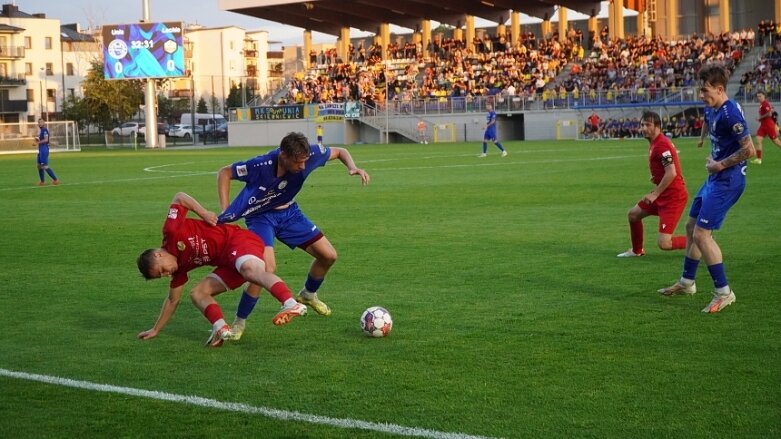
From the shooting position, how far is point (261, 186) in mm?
8570

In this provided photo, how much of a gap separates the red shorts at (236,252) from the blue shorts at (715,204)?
12.4ft

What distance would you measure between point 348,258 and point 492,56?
186ft

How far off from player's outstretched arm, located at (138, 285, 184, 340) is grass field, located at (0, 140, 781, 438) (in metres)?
0.11

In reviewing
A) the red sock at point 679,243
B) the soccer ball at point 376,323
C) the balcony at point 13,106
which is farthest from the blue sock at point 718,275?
the balcony at point 13,106

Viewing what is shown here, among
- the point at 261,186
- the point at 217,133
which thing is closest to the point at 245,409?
the point at 261,186

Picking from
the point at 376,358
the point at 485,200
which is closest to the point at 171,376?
the point at 376,358

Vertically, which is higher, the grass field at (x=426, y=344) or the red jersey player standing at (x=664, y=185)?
the red jersey player standing at (x=664, y=185)

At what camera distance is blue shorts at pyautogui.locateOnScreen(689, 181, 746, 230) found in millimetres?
9078

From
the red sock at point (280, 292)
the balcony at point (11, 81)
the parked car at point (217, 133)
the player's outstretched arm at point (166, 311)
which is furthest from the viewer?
the balcony at point (11, 81)

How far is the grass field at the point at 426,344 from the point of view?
5.95m

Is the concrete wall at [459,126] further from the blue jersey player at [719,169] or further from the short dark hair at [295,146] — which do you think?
the short dark hair at [295,146]

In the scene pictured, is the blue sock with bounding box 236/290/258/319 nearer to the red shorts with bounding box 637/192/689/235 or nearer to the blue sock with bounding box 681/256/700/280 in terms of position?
the blue sock with bounding box 681/256/700/280

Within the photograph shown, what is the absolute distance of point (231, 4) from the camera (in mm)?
74062

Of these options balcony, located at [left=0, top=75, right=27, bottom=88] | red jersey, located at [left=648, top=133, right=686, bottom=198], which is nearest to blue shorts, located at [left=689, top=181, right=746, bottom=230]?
red jersey, located at [left=648, top=133, right=686, bottom=198]
